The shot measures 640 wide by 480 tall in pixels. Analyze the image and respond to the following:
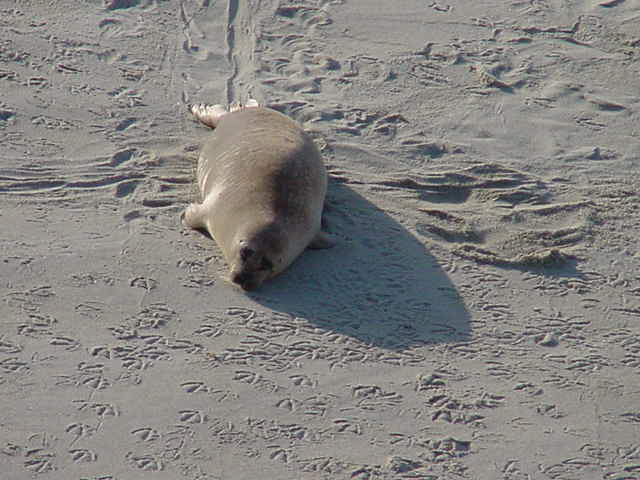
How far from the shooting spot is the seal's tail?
6.85 metres

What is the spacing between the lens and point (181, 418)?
169 inches

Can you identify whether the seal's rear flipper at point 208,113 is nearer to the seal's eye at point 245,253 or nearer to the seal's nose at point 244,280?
the seal's eye at point 245,253

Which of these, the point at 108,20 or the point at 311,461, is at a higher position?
the point at 108,20

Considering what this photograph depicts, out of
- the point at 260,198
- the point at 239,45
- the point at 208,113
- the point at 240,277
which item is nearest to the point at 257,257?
the point at 240,277

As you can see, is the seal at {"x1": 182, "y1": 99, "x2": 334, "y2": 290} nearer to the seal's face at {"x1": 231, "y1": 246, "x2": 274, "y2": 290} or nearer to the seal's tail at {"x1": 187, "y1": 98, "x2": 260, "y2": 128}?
the seal's face at {"x1": 231, "y1": 246, "x2": 274, "y2": 290}

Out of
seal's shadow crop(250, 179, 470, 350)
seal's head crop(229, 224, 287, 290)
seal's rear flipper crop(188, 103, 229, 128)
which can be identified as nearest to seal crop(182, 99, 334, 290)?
seal's head crop(229, 224, 287, 290)

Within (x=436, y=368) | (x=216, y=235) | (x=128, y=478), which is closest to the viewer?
(x=128, y=478)

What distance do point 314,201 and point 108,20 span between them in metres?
3.24

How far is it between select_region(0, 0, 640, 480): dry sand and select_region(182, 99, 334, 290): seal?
147 millimetres

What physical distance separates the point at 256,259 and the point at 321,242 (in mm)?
533

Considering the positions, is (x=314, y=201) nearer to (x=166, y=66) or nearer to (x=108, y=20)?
(x=166, y=66)

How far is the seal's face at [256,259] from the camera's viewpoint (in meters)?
5.24

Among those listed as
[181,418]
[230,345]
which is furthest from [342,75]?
[181,418]

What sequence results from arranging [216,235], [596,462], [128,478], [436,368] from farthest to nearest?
[216,235] → [436,368] → [596,462] → [128,478]
